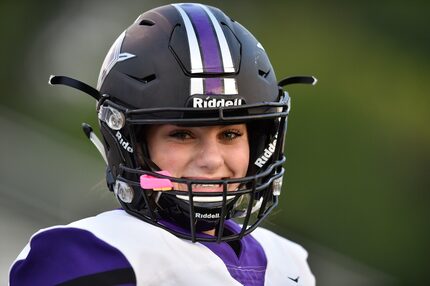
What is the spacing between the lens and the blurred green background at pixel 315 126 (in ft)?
14.7

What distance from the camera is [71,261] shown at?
1660 mm

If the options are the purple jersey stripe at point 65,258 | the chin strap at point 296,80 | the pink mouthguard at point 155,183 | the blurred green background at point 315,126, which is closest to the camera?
the purple jersey stripe at point 65,258

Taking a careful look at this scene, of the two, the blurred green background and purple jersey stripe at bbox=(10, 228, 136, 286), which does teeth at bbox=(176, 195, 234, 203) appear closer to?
purple jersey stripe at bbox=(10, 228, 136, 286)

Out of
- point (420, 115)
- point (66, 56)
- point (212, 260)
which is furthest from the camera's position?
point (66, 56)

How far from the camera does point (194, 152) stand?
1848mm

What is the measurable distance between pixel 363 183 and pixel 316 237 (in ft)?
1.50

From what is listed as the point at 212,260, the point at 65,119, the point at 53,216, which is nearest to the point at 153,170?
the point at 212,260

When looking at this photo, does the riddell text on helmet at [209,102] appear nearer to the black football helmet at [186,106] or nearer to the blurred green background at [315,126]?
the black football helmet at [186,106]

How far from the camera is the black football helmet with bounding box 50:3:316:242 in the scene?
5.91ft

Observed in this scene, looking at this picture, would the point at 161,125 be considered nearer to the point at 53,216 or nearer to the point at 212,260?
the point at 212,260

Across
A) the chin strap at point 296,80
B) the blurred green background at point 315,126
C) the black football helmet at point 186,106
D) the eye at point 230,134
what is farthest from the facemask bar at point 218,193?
the blurred green background at point 315,126

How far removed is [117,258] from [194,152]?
13.1 inches

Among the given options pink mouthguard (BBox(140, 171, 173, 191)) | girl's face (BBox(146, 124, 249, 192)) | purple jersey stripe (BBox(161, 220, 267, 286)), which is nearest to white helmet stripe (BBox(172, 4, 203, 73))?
girl's face (BBox(146, 124, 249, 192))

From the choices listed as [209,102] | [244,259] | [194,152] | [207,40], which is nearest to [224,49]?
[207,40]
